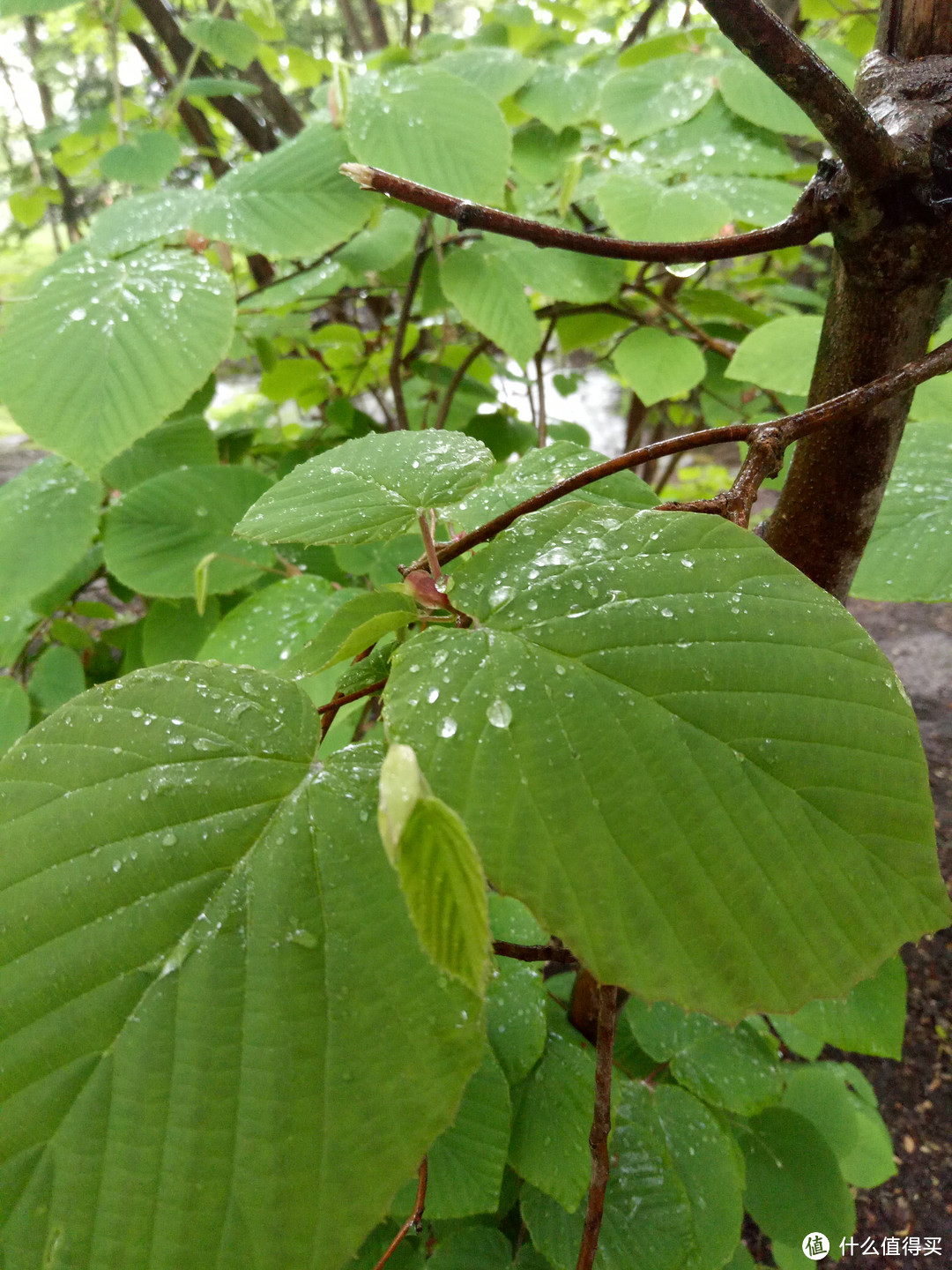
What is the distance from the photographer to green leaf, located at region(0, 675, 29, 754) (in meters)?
0.94

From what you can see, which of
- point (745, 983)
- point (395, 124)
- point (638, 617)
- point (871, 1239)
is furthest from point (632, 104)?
point (871, 1239)

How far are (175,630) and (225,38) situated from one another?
1.27 meters

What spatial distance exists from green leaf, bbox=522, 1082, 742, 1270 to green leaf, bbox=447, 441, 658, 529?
1.94 feet

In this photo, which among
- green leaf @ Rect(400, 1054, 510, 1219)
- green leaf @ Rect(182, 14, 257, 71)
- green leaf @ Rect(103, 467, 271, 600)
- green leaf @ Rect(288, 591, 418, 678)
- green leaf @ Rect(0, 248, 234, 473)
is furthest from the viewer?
green leaf @ Rect(182, 14, 257, 71)

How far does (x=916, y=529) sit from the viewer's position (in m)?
0.57

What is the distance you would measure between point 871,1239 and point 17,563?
176cm

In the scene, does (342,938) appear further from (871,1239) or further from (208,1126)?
(871,1239)

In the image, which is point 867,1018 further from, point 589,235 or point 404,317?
point 404,317

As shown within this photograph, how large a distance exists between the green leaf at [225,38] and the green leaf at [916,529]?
154 centimetres

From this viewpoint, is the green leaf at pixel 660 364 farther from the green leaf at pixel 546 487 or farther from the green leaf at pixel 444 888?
the green leaf at pixel 444 888

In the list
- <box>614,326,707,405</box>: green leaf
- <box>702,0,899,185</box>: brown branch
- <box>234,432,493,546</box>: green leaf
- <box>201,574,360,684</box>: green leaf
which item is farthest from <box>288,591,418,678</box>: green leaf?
<box>614,326,707,405</box>: green leaf

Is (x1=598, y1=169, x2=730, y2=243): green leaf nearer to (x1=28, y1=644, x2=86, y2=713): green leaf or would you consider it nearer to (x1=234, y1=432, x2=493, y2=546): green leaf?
(x1=234, y1=432, x2=493, y2=546): green leaf

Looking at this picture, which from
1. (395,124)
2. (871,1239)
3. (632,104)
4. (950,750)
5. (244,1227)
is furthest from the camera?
(950,750)

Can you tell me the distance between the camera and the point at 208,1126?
20cm
